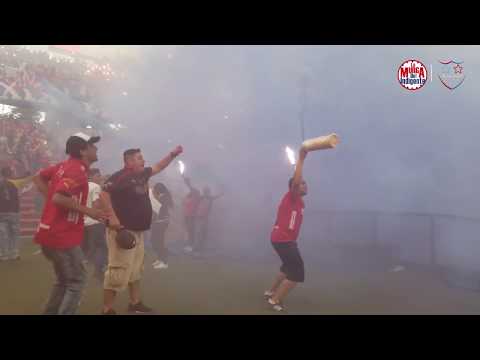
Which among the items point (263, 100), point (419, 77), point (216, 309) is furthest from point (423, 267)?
point (263, 100)

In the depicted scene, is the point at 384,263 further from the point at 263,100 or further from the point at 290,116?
the point at 263,100

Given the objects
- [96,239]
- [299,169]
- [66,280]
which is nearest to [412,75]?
[299,169]

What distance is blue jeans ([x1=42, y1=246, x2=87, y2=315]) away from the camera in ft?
9.57

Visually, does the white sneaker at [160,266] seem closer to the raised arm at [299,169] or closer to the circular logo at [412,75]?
the raised arm at [299,169]

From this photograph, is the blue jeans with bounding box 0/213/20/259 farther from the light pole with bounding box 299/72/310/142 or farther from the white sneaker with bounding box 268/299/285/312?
the light pole with bounding box 299/72/310/142

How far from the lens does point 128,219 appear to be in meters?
3.55

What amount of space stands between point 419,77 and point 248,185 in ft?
18.4

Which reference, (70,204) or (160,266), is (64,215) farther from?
(160,266)

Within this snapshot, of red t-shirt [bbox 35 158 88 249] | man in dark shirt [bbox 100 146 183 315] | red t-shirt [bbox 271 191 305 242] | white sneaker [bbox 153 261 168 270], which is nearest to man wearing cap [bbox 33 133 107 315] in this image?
red t-shirt [bbox 35 158 88 249]

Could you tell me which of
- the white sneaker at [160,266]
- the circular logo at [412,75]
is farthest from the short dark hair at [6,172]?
the circular logo at [412,75]

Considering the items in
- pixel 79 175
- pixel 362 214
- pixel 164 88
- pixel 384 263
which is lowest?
pixel 384 263

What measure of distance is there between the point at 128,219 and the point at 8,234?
4.05m

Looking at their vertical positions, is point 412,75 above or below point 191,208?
above

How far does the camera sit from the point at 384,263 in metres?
7.14
